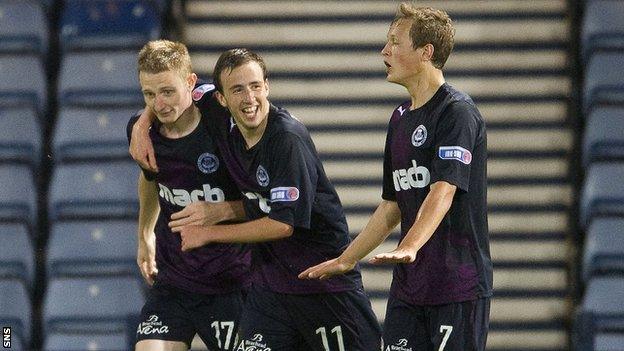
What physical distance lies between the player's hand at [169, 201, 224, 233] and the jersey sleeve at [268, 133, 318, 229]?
1.29 feet

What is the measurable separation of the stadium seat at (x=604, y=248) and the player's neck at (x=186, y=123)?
3243 millimetres

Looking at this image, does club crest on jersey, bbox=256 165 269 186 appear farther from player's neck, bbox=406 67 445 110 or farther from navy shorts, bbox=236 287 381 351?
player's neck, bbox=406 67 445 110

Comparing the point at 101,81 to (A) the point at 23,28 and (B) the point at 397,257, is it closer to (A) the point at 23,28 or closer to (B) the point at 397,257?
(A) the point at 23,28

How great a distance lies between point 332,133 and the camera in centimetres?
889

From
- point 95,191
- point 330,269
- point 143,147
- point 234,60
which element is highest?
point 95,191

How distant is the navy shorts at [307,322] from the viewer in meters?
5.43

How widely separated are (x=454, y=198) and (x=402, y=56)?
22.7 inches

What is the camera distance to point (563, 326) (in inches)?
334

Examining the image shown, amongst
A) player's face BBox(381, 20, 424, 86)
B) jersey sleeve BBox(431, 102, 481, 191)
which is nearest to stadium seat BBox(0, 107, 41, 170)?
player's face BBox(381, 20, 424, 86)

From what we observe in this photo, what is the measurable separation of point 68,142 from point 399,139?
13.1ft

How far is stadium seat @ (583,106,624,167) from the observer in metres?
8.34

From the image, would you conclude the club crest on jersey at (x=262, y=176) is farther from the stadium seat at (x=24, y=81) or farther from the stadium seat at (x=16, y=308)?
the stadium seat at (x=24, y=81)

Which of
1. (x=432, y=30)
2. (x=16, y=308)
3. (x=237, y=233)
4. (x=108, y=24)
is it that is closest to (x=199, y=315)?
(x=237, y=233)

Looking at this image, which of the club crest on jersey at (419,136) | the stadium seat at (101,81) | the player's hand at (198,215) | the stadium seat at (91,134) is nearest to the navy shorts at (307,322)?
the player's hand at (198,215)
